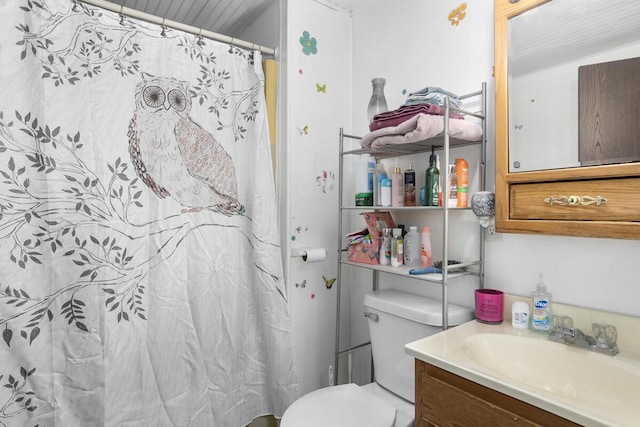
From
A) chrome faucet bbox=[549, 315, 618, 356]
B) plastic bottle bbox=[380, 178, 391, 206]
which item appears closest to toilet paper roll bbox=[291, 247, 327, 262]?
plastic bottle bbox=[380, 178, 391, 206]

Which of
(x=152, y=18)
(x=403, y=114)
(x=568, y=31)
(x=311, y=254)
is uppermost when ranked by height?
(x=152, y=18)

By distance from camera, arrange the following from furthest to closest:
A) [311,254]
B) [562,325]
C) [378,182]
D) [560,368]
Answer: [311,254] → [378,182] → [562,325] → [560,368]

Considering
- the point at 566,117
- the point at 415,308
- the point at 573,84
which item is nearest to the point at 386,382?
the point at 415,308

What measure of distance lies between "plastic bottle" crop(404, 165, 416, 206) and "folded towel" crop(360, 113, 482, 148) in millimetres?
209

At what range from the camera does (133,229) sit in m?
1.43

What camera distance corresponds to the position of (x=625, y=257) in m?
1.09

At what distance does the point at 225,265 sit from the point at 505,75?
55.3 inches

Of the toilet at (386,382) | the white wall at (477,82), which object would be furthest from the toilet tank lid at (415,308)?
the white wall at (477,82)

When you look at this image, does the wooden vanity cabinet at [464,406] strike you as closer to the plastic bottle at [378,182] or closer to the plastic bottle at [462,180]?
Result: the plastic bottle at [462,180]

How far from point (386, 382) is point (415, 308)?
14.8 inches

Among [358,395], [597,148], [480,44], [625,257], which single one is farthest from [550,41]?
[358,395]

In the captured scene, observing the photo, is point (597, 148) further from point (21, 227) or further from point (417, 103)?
point (21, 227)

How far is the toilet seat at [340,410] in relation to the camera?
1.29 m

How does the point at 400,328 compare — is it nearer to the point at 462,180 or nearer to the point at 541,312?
the point at 541,312
